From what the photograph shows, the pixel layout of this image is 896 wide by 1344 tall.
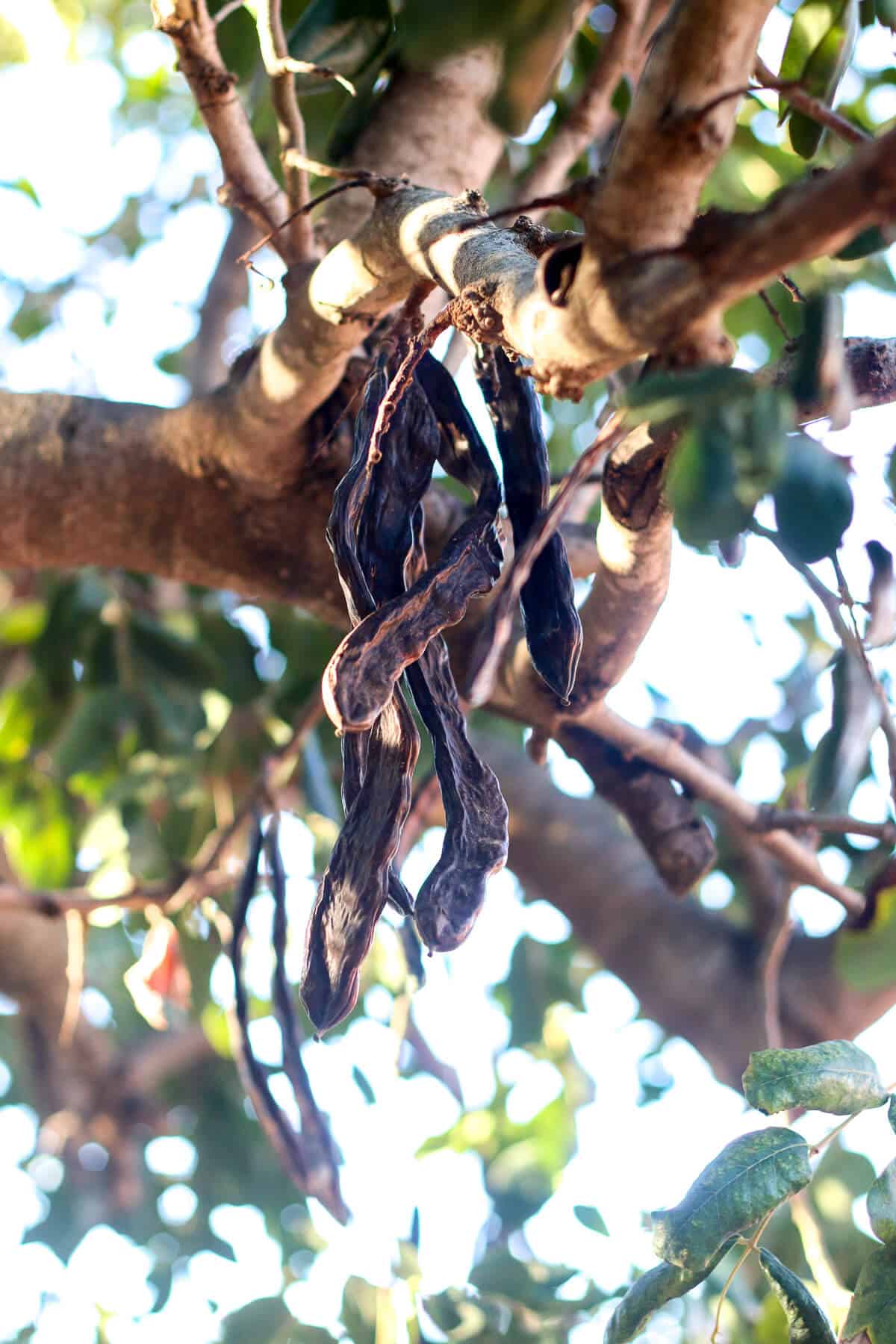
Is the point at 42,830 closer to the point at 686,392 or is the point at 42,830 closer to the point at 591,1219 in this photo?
the point at 591,1219

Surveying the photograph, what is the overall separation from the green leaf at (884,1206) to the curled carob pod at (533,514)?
15.2 inches

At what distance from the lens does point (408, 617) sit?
2.07 feet

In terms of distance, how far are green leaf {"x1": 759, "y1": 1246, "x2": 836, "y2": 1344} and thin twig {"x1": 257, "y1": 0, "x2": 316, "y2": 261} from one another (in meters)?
0.81

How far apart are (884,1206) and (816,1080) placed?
3.7 inches

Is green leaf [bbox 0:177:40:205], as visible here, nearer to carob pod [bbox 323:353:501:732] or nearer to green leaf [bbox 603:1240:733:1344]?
carob pod [bbox 323:353:501:732]

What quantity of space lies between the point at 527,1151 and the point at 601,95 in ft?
5.61

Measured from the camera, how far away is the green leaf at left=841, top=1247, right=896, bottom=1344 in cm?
76

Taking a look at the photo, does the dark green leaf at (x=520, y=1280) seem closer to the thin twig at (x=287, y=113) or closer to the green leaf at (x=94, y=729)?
the green leaf at (x=94, y=729)

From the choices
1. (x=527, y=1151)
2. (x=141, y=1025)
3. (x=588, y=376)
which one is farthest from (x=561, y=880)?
(x=588, y=376)

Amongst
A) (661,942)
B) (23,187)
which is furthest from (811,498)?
(23,187)

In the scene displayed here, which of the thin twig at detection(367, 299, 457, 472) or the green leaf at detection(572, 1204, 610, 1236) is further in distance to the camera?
the green leaf at detection(572, 1204, 610, 1236)

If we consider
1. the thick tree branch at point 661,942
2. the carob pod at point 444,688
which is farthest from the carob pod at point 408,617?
the thick tree branch at point 661,942

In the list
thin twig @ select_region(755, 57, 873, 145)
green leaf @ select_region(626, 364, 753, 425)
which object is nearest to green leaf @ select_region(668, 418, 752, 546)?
green leaf @ select_region(626, 364, 753, 425)

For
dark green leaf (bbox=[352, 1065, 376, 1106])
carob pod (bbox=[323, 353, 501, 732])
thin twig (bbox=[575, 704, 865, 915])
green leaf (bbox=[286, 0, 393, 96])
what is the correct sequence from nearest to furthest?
carob pod (bbox=[323, 353, 501, 732])
green leaf (bbox=[286, 0, 393, 96])
thin twig (bbox=[575, 704, 865, 915])
dark green leaf (bbox=[352, 1065, 376, 1106])
